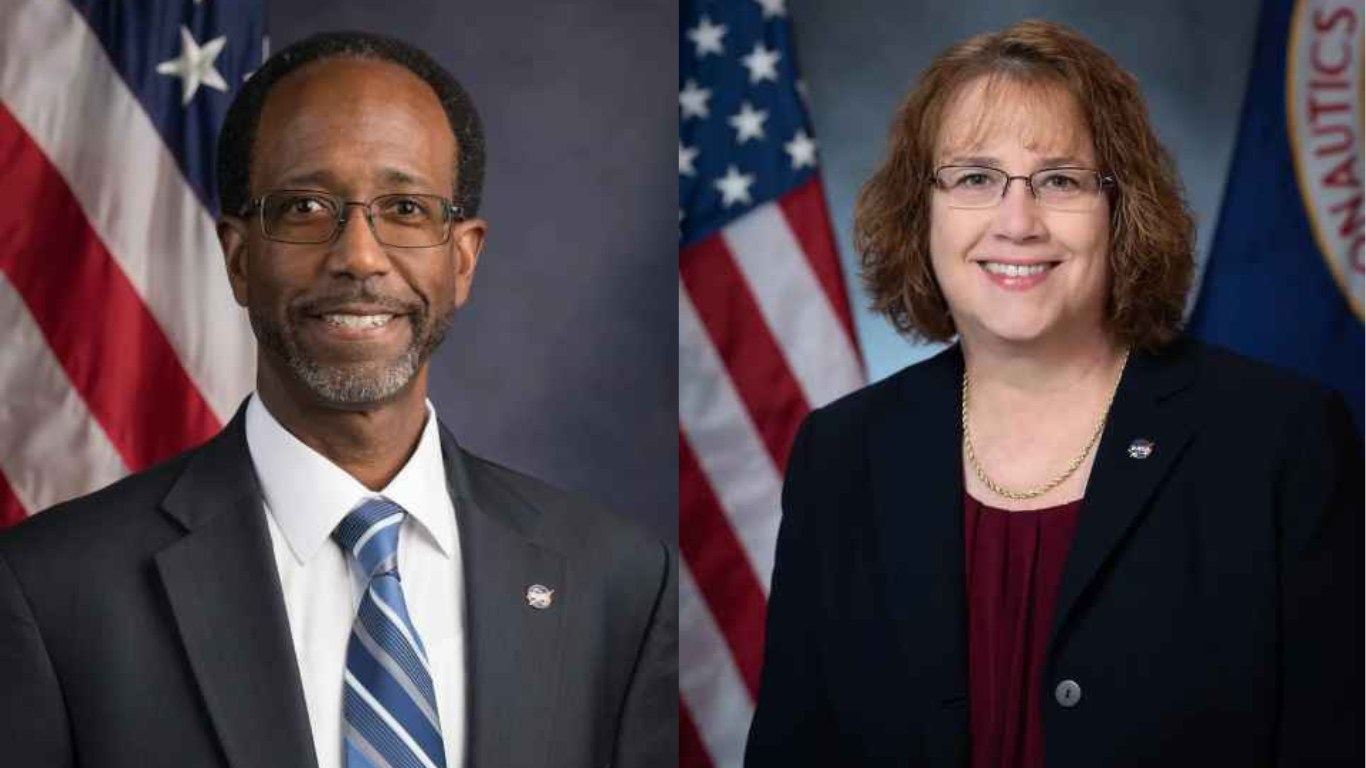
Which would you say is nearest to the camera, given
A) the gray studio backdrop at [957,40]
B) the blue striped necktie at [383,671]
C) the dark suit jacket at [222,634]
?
the dark suit jacket at [222,634]

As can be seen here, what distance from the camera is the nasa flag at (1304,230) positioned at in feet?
10.1

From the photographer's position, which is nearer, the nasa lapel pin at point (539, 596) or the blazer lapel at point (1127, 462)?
the blazer lapel at point (1127, 462)

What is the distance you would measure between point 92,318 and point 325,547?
74cm

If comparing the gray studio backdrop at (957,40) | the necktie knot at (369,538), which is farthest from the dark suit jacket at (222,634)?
the gray studio backdrop at (957,40)

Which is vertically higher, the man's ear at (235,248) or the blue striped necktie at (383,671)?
the man's ear at (235,248)

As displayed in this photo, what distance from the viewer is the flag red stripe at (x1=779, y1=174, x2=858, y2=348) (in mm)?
3400

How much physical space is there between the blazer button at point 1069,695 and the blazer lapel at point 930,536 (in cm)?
16

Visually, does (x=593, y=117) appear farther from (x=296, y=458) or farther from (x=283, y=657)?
(x=283, y=657)

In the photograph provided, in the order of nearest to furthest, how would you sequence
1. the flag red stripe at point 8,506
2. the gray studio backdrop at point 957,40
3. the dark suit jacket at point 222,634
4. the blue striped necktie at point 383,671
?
the dark suit jacket at point 222,634 < the blue striped necktie at point 383,671 < the flag red stripe at point 8,506 < the gray studio backdrop at point 957,40

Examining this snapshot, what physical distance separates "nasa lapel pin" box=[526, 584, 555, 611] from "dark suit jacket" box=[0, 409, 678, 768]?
0.01 m

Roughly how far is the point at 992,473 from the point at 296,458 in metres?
1.16

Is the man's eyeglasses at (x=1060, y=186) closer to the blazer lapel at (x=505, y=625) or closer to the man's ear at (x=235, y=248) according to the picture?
the blazer lapel at (x=505, y=625)

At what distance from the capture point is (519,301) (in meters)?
3.23

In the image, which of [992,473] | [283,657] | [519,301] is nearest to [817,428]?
[992,473]
